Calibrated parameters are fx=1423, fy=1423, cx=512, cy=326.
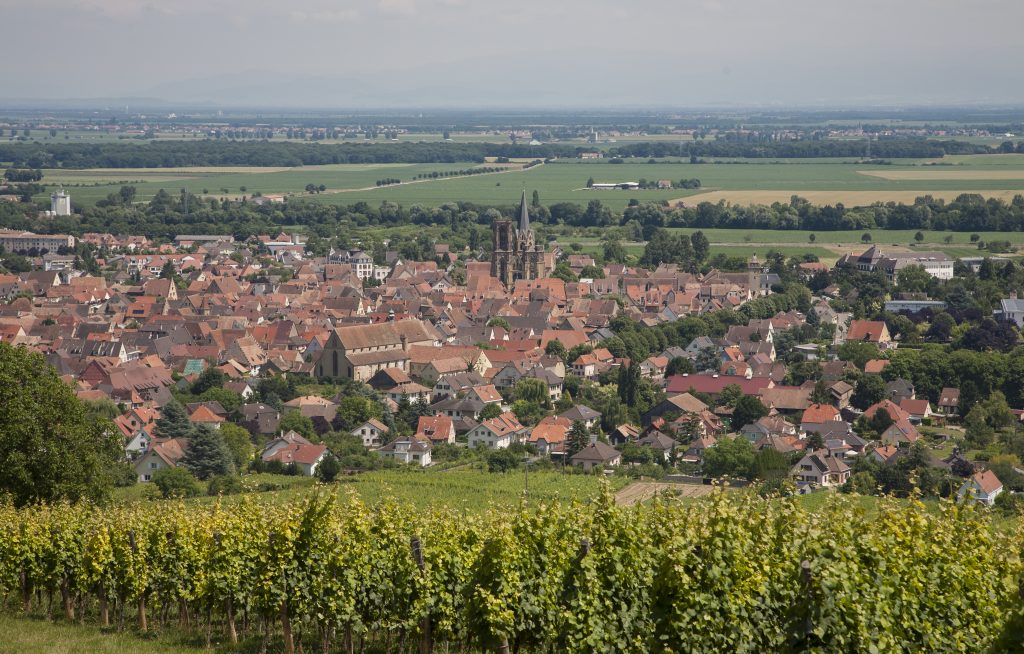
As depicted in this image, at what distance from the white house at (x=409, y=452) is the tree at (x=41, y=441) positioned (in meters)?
15.4

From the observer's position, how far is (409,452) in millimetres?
36719

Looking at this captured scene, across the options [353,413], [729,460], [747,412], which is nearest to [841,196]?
[747,412]

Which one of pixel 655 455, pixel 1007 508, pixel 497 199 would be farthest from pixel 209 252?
pixel 1007 508

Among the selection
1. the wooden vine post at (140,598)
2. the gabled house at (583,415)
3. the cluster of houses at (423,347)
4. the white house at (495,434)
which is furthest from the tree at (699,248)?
the wooden vine post at (140,598)

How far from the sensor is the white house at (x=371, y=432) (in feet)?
128

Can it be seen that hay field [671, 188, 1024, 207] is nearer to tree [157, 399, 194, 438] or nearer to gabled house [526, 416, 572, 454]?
gabled house [526, 416, 572, 454]

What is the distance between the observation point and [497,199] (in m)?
120

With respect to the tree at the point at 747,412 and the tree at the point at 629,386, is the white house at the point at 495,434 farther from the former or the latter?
the tree at the point at 747,412

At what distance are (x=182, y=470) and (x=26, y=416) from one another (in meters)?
12.3

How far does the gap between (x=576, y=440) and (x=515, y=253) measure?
3711 centimetres

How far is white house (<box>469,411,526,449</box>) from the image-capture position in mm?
38469

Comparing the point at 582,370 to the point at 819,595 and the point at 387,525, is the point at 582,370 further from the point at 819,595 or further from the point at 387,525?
the point at 819,595

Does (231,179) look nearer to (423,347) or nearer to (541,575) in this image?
(423,347)

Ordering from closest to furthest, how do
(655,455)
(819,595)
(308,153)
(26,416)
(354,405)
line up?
(819,595) < (26,416) < (655,455) < (354,405) < (308,153)
